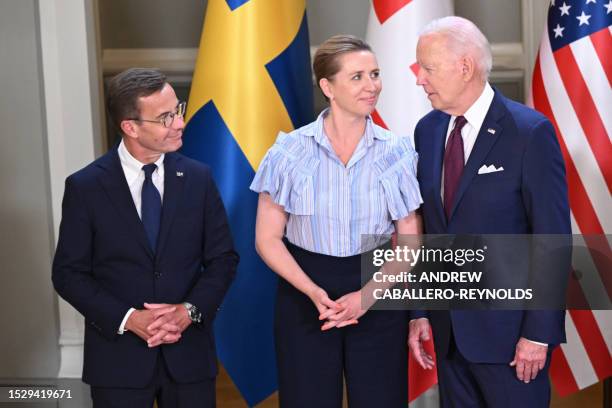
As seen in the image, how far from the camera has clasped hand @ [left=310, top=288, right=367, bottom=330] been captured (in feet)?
7.83

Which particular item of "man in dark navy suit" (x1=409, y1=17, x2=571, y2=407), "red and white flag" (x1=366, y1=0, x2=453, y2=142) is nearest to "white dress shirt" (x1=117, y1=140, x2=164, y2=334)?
"man in dark navy suit" (x1=409, y1=17, x2=571, y2=407)

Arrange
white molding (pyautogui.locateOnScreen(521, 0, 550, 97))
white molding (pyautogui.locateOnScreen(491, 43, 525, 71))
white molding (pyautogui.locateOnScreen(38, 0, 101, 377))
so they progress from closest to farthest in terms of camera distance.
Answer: white molding (pyautogui.locateOnScreen(38, 0, 101, 377))
white molding (pyautogui.locateOnScreen(521, 0, 550, 97))
white molding (pyautogui.locateOnScreen(491, 43, 525, 71))

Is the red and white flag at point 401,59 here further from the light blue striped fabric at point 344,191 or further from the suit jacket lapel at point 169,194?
the suit jacket lapel at point 169,194

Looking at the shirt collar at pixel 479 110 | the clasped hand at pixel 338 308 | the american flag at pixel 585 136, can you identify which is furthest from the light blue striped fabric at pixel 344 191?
the american flag at pixel 585 136

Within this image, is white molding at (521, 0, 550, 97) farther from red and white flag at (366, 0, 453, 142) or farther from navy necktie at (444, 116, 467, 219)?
navy necktie at (444, 116, 467, 219)

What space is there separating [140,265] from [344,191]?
586 mm

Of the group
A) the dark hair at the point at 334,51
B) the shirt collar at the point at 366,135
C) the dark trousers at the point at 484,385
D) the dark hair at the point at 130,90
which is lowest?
the dark trousers at the point at 484,385

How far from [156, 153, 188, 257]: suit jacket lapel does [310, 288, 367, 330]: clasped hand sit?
1.42 feet

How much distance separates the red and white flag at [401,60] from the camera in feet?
11.2

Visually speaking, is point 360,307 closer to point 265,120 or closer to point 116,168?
point 116,168

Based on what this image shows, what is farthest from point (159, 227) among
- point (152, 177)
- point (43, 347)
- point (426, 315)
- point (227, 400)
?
point (227, 400)

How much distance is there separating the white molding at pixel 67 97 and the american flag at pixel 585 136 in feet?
6.07

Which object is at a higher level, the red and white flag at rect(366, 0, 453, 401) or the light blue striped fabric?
the red and white flag at rect(366, 0, 453, 401)

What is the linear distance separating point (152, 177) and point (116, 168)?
0.10 meters
